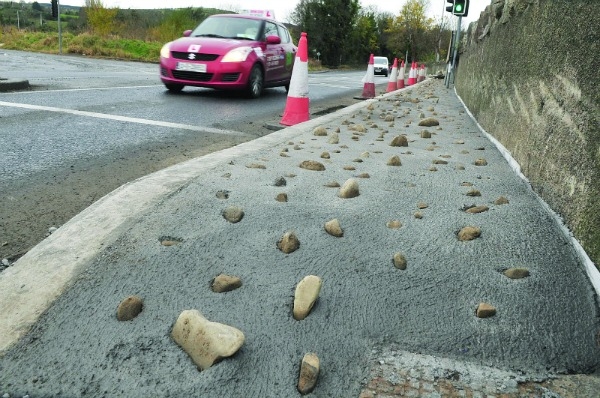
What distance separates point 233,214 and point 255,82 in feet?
22.1

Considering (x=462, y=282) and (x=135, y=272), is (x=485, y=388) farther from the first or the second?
(x=135, y=272)

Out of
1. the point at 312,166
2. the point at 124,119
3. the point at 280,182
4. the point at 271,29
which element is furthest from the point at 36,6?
the point at 280,182

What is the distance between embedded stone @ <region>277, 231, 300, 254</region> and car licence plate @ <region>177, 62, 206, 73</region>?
6460 millimetres

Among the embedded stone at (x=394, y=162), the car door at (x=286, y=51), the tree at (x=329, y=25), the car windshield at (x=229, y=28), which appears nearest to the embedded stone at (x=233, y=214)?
the embedded stone at (x=394, y=162)

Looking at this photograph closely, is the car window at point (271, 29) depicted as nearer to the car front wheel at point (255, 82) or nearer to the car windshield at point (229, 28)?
the car windshield at point (229, 28)

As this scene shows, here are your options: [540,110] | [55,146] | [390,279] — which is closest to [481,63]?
[540,110]

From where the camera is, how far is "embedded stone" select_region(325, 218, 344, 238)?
68.1 inches

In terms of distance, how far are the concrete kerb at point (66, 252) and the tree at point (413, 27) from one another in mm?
64530

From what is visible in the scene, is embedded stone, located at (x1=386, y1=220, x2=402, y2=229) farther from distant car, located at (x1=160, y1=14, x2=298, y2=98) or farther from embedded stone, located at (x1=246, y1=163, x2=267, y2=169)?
distant car, located at (x1=160, y1=14, x2=298, y2=98)

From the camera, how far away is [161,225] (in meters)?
1.73

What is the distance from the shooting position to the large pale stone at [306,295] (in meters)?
1.29

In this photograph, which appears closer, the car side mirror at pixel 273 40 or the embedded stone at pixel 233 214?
the embedded stone at pixel 233 214

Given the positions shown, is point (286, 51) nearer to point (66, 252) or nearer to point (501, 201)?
point (501, 201)

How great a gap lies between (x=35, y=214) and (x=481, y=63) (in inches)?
203
